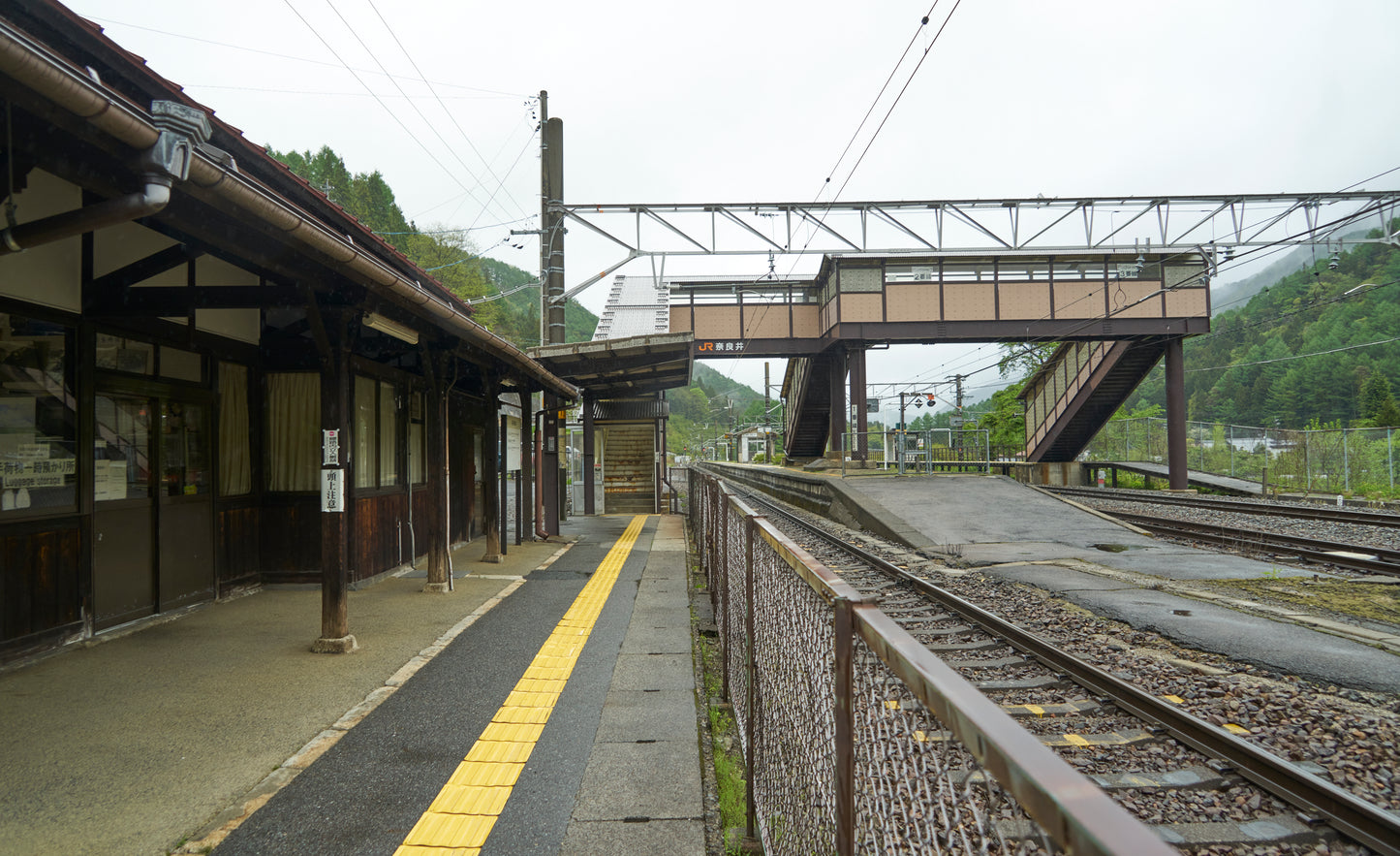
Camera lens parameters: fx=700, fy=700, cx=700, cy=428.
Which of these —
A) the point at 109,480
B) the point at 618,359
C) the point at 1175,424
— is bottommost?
the point at 109,480

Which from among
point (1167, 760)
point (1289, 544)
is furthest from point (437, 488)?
point (1289, 544)

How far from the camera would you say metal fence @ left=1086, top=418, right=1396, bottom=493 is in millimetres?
18906

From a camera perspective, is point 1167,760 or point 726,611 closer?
point 1167,760

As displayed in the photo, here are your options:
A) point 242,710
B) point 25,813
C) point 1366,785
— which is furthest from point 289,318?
point 1366,785

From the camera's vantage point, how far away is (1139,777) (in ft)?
11.1

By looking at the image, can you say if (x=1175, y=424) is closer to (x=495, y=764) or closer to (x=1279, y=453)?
(x=1279, y=453)

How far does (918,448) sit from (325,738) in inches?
657

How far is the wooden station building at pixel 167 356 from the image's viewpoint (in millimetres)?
3113

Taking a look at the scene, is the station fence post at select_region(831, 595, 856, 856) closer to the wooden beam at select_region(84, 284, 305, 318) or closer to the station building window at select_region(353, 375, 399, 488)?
the wooden beam at select_region(84, 284, 305, 318)

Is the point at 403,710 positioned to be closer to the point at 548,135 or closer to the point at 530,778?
the point at 530,778

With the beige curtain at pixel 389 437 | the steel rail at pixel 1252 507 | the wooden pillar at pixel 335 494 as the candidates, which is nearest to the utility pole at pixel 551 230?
the beige curtain at pixel 389 437

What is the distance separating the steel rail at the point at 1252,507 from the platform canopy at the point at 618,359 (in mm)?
8951

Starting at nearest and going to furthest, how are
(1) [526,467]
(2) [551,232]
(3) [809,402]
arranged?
(1) [526,467] < (2) [551,232] < (3) [809,402]

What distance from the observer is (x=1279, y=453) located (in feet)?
69.9
